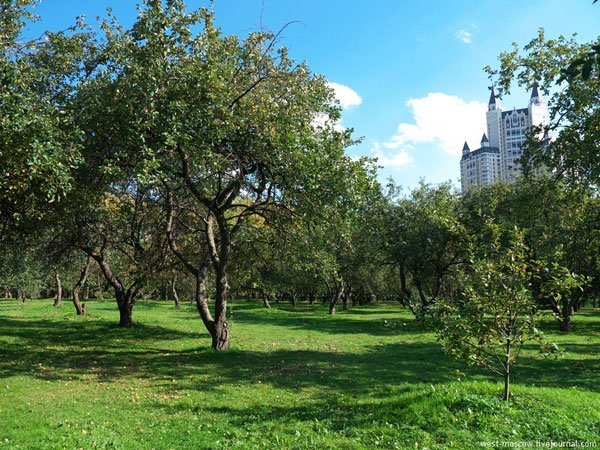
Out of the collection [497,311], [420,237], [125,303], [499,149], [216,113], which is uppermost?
[499,149]

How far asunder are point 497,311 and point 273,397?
553cm

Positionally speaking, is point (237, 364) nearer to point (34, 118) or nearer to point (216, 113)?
point (216, 113)

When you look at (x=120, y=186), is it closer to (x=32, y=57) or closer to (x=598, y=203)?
(x=32, y=57)

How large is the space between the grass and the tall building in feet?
35.4

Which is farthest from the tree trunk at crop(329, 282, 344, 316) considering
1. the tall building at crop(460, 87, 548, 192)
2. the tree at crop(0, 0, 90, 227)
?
the tree at crop(0, 0, 90, 227)

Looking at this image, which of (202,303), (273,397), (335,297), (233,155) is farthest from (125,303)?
(335,297)

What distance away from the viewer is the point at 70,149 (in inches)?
399

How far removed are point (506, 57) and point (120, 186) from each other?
A: 14.9 metres

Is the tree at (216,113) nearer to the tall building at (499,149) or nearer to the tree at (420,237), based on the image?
the tall building at (499,149)

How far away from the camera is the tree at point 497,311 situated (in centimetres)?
836

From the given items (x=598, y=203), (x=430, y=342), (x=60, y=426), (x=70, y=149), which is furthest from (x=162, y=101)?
(x=598, y=203)

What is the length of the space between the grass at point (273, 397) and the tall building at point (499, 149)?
35.4ft

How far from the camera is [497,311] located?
848 cm

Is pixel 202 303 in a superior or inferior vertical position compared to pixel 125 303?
superior
